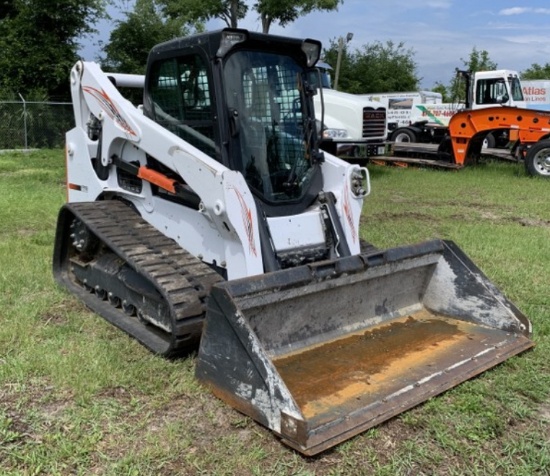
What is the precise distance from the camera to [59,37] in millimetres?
21766

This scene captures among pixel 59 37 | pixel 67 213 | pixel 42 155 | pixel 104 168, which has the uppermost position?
pixel 59 37

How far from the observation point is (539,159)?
14.9 meters

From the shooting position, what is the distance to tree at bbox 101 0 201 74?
78.6ft

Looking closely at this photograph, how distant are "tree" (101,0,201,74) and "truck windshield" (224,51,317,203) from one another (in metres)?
20.3

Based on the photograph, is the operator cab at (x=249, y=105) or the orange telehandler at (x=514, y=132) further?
the orange telehandler at (x=514, y=132)

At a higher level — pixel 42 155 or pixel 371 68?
pixel 371 68

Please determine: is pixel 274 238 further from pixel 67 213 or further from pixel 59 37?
pixel 59 37

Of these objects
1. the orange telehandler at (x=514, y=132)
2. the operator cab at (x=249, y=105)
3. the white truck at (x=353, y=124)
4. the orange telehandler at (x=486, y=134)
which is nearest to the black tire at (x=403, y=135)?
the orange telehandler at (x=486, y=134)

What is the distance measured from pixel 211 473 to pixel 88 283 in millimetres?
2705

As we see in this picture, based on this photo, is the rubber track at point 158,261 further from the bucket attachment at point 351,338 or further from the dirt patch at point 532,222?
the dirt patch at point 532,222

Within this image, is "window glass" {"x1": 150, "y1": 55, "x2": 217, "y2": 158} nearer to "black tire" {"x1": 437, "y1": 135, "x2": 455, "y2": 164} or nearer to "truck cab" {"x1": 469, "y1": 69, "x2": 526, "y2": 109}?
"black tire" {"x1": 437, "y1": 135, "x2": 455, "y2": 164}

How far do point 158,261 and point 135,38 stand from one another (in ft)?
73.0

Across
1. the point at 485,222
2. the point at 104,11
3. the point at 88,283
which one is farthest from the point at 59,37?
the point at 88,283

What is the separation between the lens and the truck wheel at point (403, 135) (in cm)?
2464
